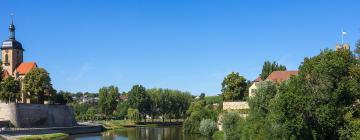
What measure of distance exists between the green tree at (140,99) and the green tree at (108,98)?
3493 millimetres

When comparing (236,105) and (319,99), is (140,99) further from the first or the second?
(319,99)

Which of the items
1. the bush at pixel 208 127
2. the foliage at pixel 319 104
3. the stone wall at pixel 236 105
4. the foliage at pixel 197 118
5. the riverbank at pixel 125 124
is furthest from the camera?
the riverbank at pixel 125 124

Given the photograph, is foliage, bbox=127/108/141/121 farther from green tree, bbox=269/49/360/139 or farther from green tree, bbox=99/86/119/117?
green tree, bbox=269/49/360/139

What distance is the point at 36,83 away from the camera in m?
79.5

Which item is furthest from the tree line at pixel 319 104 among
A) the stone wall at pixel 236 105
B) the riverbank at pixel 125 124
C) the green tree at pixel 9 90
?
the riverbank at pixel 125 124

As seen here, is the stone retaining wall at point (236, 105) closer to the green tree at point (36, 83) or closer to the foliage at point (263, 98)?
the foliage at point (263, 98)

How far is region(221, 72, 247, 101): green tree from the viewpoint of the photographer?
7494 cm

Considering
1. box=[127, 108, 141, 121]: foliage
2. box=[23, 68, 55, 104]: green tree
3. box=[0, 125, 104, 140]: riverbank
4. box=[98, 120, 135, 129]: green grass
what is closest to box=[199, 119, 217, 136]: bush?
box=[0, 125, 104, 140]: riverbank

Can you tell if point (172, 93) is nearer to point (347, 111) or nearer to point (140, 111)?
point (140, 111)

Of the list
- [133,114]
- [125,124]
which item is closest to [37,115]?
[125,124]

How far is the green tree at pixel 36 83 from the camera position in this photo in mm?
79688

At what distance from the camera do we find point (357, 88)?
137 feet

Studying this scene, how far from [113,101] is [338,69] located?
256 ft

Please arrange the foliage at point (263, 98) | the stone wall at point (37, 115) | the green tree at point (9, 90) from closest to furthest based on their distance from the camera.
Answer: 1. the foliage at point (263, 98)
2. the stone wall at point (37, 115)
3. the green tree at point (9, 90)
